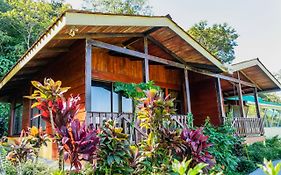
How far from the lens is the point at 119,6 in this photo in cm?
2602

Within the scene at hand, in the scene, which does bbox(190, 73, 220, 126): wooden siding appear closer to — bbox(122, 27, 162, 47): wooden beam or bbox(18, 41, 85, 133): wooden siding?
bbox(122, 27, 162, 47): wooden beam

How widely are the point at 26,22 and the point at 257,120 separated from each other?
1789cm

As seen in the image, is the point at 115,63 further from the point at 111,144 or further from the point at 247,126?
the point at 247,126

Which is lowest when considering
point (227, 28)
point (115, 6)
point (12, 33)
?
point (12, 33)

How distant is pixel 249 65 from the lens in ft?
33.8

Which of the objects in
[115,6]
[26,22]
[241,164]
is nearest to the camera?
[241,164]

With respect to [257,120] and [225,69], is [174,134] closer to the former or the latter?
[225,69]

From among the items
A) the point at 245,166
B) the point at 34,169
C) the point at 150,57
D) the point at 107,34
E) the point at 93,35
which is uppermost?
the point at 107,34

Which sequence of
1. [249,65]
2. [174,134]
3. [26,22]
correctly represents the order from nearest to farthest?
[174,134] < [249,65] < [26,22]

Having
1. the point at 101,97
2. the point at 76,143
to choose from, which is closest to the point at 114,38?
the point at 101,97

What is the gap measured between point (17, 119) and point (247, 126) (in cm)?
1037

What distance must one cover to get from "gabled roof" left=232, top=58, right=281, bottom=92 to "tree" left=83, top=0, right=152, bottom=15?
54.3 feet

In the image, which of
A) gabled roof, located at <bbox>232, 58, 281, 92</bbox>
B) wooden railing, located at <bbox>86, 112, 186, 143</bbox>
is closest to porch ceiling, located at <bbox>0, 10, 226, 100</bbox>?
gabled roof, located at <bbox>232, 58, 281, 92</bbox>

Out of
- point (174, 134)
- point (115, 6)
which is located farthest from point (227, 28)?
point (174, 134)
